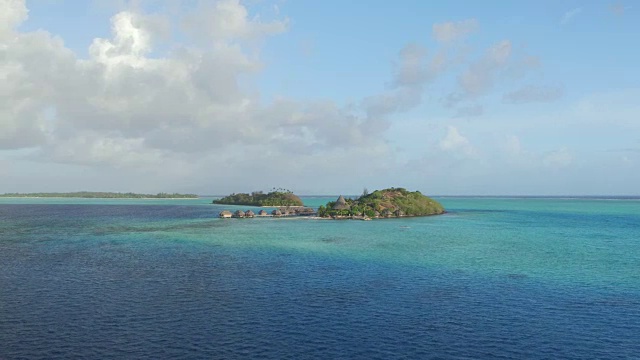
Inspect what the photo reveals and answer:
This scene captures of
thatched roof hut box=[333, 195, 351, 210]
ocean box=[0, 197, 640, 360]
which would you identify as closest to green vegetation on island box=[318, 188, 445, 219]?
thatched roof hut box=[333, 195, 351, 210]

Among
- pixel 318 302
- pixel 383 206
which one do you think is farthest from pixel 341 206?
pixel 318 302

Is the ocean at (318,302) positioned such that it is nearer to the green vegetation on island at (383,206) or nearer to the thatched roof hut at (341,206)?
the green vegetation on island at (383,206)

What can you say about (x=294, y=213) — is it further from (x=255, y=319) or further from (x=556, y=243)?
(x=255, y=319)

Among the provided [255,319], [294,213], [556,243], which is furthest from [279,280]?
[294,213]

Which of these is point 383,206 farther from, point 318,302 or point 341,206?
point 318,302

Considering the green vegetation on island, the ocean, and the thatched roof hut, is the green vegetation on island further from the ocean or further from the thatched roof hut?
the ocean

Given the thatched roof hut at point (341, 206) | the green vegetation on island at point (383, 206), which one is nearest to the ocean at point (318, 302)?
the green vegetation on island at point (383, 206)
